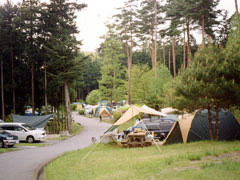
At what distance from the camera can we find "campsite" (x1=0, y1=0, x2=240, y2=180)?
10423mm

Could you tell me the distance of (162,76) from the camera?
35.9 metres

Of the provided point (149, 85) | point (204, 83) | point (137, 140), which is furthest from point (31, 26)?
point (204, 83)

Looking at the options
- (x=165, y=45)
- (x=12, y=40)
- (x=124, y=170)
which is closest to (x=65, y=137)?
(x=12, y=40)

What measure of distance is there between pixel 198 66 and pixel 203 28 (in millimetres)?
15532

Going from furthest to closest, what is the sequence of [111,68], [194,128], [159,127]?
[111,68] < [159,127] < [194,128]

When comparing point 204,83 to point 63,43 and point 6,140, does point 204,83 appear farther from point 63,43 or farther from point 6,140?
point 63,43

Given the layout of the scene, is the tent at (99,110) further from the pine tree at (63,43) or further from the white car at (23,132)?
the white car at (23,132)

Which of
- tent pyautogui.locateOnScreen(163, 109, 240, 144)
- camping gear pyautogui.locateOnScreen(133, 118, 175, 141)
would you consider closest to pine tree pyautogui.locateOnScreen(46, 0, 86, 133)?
camping gear pyautogui.locateOnScreen(133, 118, 175, 141)

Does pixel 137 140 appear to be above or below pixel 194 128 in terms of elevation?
below

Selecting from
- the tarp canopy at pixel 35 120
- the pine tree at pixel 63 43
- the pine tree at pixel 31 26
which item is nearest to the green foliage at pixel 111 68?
the pine tree at pixel 63 43

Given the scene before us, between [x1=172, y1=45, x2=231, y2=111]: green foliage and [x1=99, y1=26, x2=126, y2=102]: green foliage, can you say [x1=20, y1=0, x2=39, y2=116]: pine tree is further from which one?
[x1=172, y1=45, x2=231, y2=111]: green foliage

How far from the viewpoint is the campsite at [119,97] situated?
34.2 ft

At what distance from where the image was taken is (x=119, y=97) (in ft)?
164

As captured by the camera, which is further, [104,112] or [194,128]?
[104,112]
